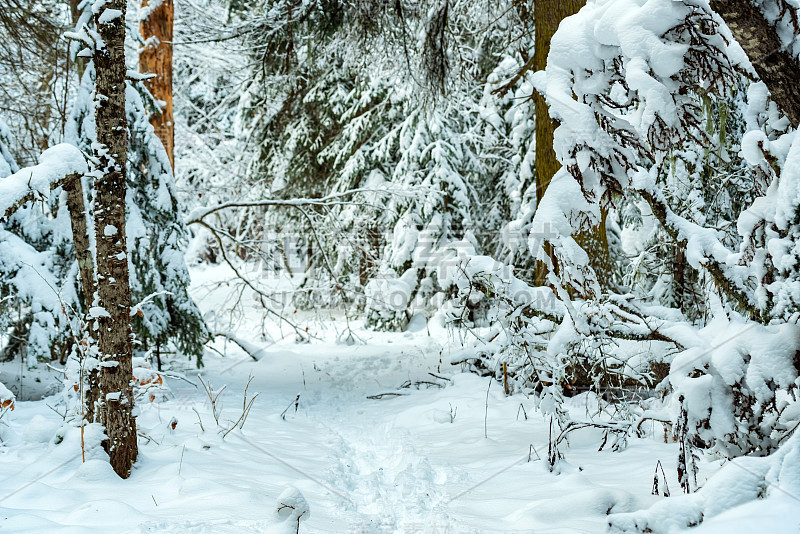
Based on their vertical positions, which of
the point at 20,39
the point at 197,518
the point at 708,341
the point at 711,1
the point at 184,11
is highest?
the point at 184,11

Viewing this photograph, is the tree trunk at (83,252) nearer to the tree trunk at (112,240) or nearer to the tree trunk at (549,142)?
the tree trunk at (112,240)

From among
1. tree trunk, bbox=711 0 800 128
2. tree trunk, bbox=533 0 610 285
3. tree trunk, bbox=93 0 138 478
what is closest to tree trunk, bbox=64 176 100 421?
tree trunk, bbox=93 0 138 478

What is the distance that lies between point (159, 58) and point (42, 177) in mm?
4288

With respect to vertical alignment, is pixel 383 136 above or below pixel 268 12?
below

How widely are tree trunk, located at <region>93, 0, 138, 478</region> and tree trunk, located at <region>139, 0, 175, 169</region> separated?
3346 mm

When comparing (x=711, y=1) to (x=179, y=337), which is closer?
(x=711, y=1)

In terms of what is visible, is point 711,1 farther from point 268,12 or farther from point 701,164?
point 268,12

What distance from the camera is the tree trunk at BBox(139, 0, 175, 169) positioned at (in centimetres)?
642

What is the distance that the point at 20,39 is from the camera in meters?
6.38

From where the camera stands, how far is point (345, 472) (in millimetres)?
3975

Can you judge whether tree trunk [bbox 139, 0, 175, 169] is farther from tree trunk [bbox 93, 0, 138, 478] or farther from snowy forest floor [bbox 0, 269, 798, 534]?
tree trunk [bbox 93, 0, 138, 478]

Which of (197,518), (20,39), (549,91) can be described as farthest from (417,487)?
(20,39)

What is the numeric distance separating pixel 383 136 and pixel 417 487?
28.3 feet

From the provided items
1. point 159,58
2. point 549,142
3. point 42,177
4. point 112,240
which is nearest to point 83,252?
point 112,240
